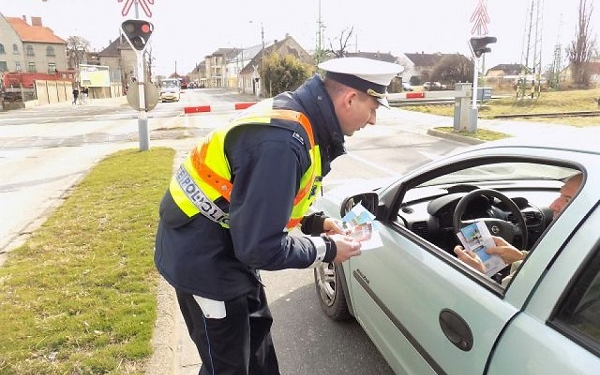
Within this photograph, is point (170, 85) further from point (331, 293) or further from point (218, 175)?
point (218, 175)

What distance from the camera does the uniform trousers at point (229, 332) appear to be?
6.53ft

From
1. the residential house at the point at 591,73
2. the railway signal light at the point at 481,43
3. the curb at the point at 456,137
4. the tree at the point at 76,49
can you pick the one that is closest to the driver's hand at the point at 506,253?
the curb at the point at 456,137

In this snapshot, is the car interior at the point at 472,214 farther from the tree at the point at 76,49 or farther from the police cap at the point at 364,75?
the tree at the point at 76,49

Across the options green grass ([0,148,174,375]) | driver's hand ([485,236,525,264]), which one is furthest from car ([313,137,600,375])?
green grass ([0,148,174,375])

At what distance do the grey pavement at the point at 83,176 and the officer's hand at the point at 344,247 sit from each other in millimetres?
911

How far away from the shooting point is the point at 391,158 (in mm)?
10680

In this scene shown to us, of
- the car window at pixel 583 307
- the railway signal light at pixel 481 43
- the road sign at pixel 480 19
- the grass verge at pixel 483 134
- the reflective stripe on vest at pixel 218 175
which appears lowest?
the grass verge at pixel 483 134

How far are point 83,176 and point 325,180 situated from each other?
15.9ft

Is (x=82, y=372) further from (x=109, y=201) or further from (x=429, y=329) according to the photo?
(x=109, y=201)

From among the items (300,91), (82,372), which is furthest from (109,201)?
(300,91)

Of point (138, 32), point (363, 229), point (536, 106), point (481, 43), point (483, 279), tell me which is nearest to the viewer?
point (483, 279)

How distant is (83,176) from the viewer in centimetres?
935

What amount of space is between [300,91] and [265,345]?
4.08 ft

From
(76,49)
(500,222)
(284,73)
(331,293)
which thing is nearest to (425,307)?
(500,222)
